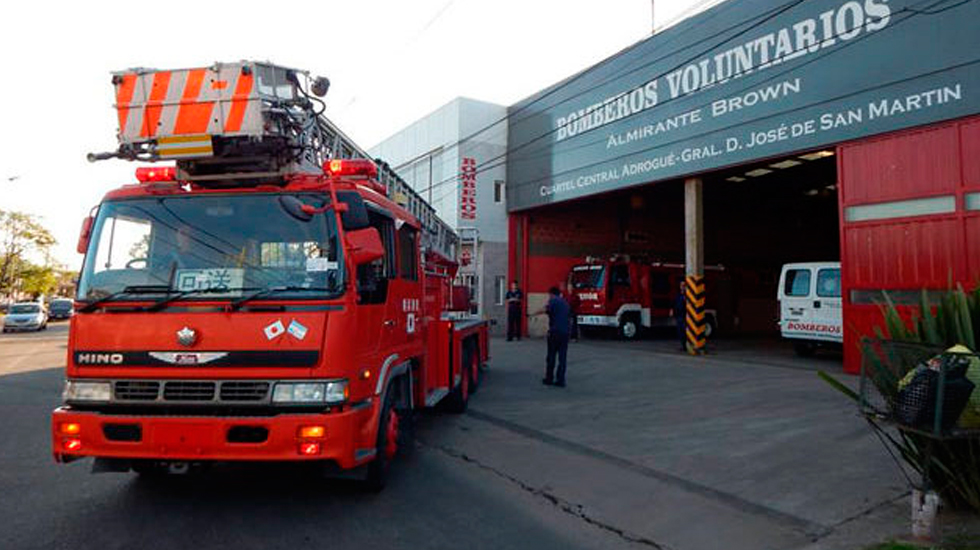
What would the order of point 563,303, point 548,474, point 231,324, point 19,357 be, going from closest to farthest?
1. point 231,324
2. point 548,474
3. point 563,303
4. point 19,357

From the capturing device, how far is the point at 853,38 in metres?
11.1

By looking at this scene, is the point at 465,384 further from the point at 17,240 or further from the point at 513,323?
the point at 17,240

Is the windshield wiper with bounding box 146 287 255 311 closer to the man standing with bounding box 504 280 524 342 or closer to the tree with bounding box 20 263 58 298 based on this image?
the man standing with bounding box 504 280 524 342

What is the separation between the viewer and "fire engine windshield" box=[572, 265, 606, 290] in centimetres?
1925

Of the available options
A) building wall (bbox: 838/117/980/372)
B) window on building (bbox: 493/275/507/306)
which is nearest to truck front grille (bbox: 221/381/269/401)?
building wall (bbox: 838/117/980/372)

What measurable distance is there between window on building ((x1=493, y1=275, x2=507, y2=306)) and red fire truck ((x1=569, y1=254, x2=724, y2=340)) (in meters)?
2.45

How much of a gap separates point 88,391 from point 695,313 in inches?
530

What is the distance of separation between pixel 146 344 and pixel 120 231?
1.02 meters

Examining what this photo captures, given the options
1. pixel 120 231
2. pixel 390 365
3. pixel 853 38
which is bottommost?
pixel 390 365

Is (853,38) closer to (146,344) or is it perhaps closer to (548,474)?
(548,474)

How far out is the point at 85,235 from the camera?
4.57 m

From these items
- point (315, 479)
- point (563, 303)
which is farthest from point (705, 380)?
point (315, 479)

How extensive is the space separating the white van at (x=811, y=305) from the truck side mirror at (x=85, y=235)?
1332 centimetres

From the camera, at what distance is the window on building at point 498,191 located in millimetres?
21436
